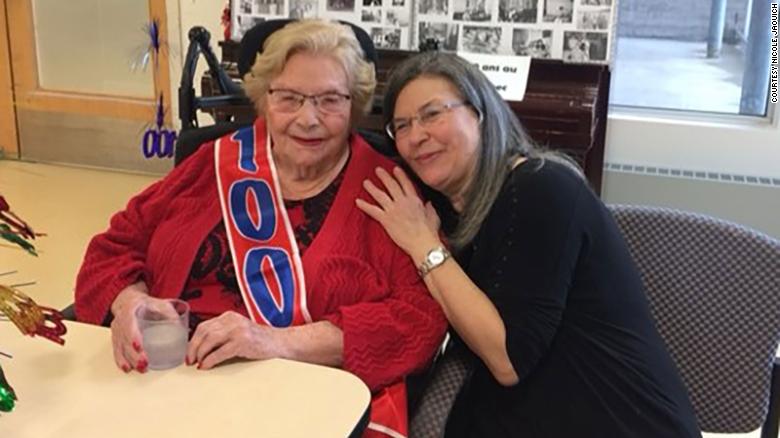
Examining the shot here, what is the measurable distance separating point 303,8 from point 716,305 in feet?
8.70

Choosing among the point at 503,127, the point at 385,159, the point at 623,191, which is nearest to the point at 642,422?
the point at 503,127

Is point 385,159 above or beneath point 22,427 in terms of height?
above

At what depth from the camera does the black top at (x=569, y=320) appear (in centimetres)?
151

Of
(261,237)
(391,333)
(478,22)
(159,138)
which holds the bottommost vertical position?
(159,138)

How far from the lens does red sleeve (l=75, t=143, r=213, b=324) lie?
174cm

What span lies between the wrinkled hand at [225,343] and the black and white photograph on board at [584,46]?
94.7 inches

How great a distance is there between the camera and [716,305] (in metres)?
1.69

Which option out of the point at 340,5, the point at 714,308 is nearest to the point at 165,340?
the point at 714,308

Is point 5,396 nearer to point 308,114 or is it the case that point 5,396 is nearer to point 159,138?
point 308,114

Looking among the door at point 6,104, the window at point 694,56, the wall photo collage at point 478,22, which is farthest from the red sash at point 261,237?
the door at point 6,104

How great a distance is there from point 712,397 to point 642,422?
0.86 ft

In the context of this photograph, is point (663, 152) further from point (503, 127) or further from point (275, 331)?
point (275, 331)

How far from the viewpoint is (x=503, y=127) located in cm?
169

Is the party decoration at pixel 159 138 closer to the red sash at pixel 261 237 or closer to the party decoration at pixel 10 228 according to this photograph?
the red sash at pixel 261 237
